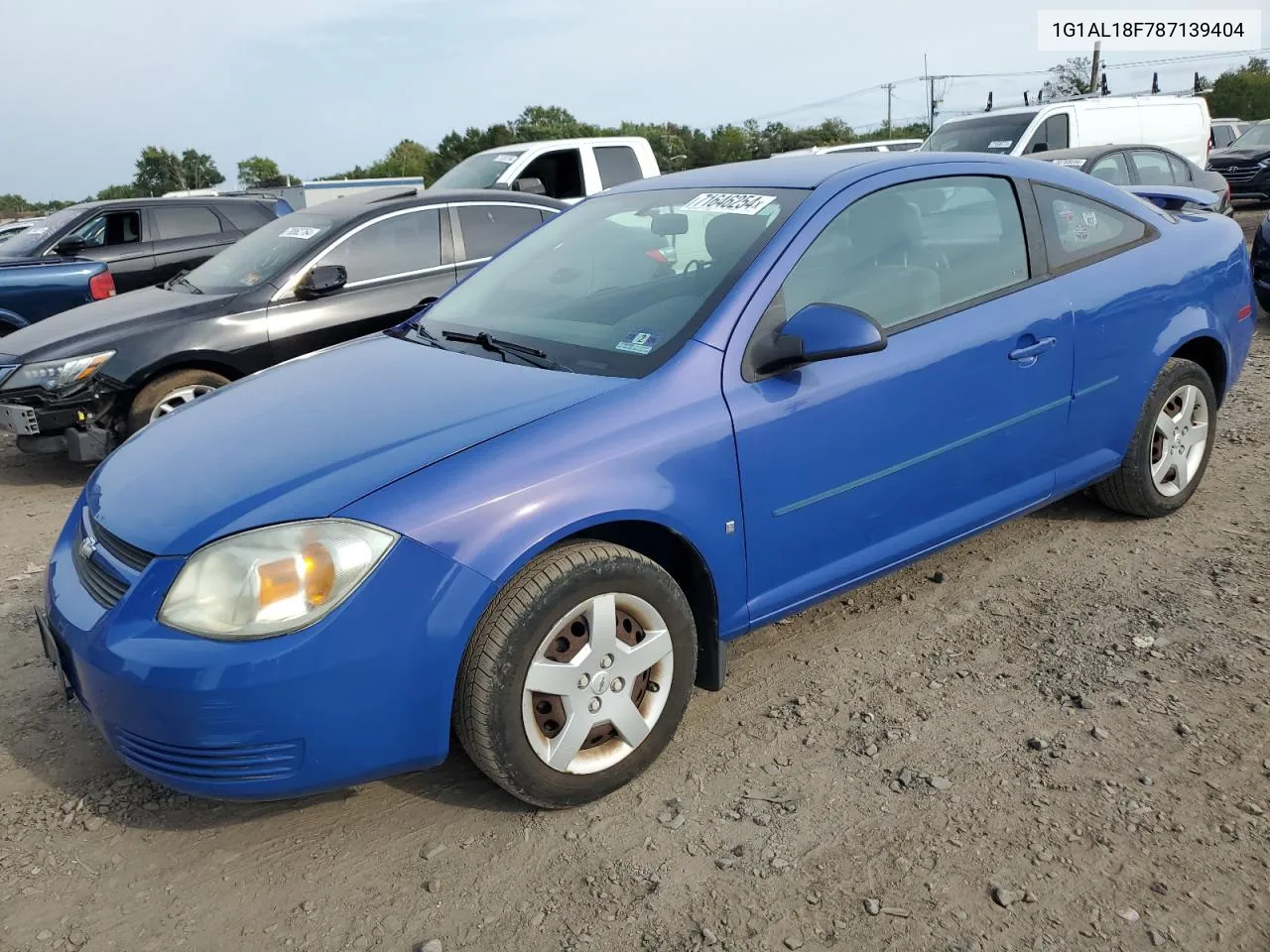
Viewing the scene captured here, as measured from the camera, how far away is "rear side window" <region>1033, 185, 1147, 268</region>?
3.78 m

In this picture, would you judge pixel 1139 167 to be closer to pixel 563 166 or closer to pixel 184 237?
pixel 563 166

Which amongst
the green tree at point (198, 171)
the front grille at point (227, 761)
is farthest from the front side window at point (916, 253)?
the green tree at point (198, 171)

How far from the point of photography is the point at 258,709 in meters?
2.31

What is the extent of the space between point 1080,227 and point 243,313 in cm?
455

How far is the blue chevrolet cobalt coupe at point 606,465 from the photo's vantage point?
2.38 m

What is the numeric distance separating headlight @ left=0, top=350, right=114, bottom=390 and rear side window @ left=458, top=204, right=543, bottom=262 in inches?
91.8

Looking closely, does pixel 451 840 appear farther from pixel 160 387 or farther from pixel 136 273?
pixel 136 273

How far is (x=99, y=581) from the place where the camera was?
2.64 m

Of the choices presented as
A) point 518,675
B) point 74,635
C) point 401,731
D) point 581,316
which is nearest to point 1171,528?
point 581,316

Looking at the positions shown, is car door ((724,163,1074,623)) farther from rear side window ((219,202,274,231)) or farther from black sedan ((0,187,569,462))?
rear side window ((219,202,274,231))

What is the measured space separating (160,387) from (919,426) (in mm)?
4483

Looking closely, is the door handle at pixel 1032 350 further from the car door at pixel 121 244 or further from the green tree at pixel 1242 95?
the green tree at pixel 1242 95

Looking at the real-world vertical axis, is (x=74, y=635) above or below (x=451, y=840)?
above

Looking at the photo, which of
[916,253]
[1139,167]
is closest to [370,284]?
[916,253]
